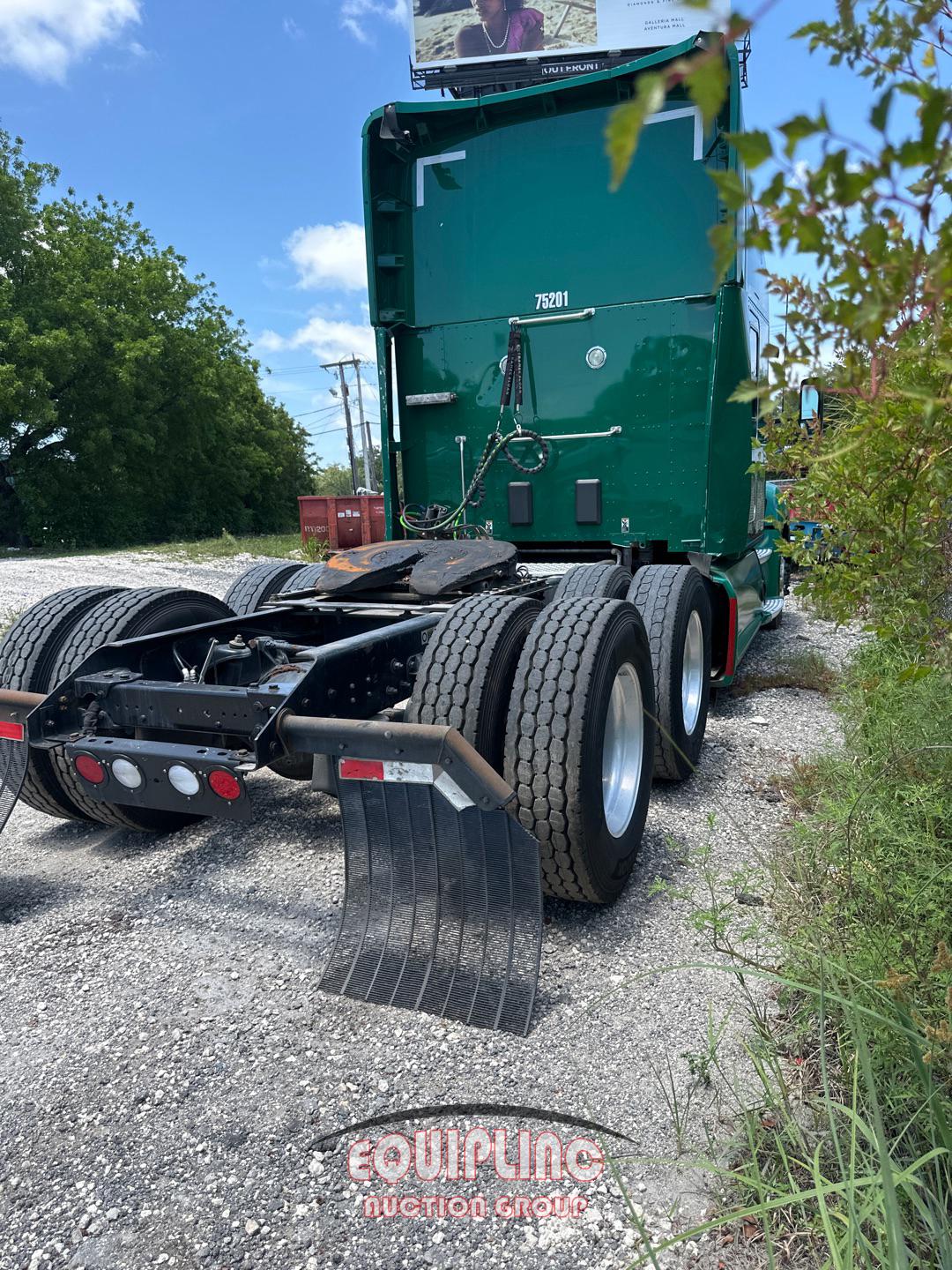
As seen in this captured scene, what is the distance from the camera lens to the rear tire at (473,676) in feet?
9.65

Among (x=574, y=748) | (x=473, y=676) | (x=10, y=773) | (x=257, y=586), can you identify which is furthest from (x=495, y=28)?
(x=574, y=748)

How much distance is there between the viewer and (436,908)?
8.98 feet

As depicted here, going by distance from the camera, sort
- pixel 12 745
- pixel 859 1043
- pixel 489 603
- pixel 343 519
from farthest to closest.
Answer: pixel 343 519 → pixel 489 603 → pixel 12 745 → pixel 859 1043

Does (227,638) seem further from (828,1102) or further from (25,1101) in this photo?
(828,1102)

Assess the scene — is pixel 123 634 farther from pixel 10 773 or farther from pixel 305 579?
pixel 305 579

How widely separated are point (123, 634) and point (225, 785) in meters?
1.47

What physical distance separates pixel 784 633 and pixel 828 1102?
7.34 meters

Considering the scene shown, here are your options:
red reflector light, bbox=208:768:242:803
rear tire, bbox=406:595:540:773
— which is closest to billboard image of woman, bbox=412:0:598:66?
rear tire, bbox=406:595:540:773

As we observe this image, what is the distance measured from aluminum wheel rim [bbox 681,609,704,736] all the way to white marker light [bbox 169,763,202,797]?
2.83m

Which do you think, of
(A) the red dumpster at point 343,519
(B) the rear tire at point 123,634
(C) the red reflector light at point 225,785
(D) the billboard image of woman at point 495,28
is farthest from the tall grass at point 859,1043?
(D) the billboard image of woman at point 495,28

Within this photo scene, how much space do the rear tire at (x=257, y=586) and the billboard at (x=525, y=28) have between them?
97.0 feet

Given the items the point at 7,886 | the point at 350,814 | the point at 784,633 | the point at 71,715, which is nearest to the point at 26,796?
the point at 7,886

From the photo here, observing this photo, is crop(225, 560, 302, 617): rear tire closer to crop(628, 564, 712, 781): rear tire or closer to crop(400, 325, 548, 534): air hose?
crop(400, 325, 548, 534): air hose

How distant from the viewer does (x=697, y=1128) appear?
202cm
